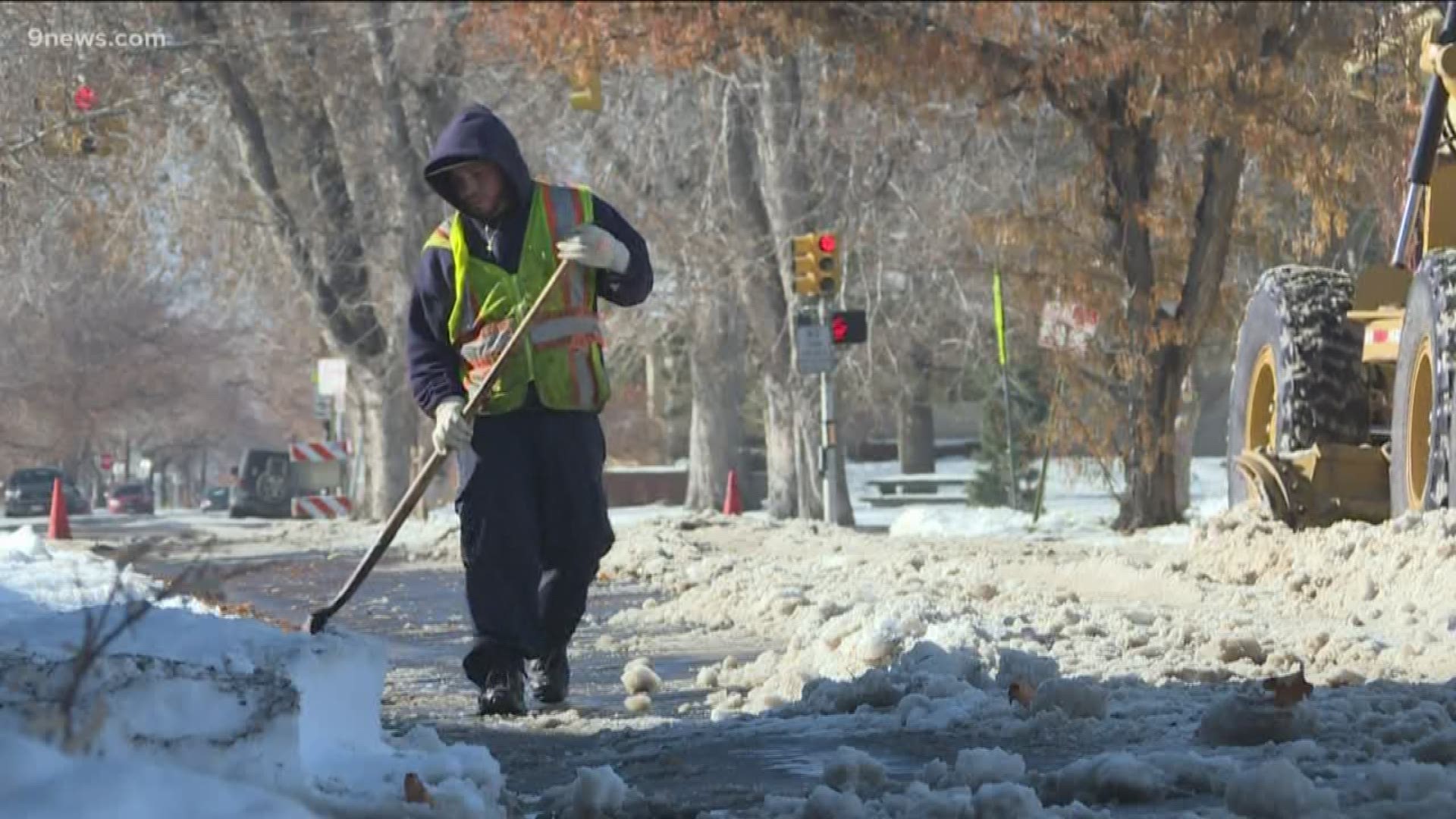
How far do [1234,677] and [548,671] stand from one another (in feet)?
7.10

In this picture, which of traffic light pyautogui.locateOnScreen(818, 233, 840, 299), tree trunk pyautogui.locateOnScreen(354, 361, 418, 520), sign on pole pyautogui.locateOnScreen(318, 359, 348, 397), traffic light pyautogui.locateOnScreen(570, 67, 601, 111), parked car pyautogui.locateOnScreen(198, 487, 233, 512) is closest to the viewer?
traffic light pyautogui.locateOnScreen(570, 67, 601, 111)

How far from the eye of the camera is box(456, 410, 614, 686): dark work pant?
319 inches

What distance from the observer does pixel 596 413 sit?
8234mm

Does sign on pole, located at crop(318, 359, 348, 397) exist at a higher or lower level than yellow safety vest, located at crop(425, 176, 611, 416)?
higher

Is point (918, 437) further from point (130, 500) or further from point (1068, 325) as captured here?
point (1068, 325)

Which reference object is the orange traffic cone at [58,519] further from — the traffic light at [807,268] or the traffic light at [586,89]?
the traffic light at [807,268]

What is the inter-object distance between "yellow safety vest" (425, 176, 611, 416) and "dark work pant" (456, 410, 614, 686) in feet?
0.28

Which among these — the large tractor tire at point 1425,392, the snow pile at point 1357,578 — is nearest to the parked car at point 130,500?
the snow pile at point 1357,578

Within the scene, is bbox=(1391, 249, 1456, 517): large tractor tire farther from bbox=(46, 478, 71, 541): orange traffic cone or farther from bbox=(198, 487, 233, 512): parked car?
bbox=(198, 487, 233, 512): parked car

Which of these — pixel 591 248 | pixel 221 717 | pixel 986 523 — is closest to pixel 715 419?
pixel 986 523

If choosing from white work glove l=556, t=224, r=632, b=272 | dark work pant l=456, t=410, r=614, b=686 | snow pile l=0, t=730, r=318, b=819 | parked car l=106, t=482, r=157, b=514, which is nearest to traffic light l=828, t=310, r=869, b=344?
dark work pant l=456, t=410, r=614, b=686

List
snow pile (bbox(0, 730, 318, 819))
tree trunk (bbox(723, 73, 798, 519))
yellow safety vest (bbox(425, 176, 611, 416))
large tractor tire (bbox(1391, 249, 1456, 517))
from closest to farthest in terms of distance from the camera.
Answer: snow pile (bbox(0, 730, 318, 819)), yellow safety vest (bbox(425, 176, 611, 416)), large tractor tire (bbox(1391, 249, 1456, 517)), tree trunk (bbox(723, 73, 798, 519))

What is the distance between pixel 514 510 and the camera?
320 inches

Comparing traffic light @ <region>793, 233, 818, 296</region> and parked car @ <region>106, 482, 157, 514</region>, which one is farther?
parked car @ <region>106, 482, 157, 514</region>
